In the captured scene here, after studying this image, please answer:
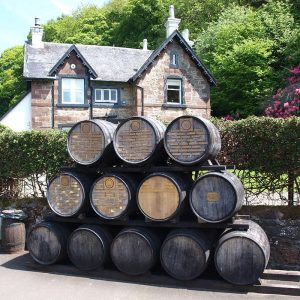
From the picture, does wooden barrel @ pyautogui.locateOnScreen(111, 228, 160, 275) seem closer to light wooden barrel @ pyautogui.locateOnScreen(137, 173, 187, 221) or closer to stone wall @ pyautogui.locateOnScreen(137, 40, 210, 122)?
light wooden barrel @ pyautogui.locateOnScreen(137, 173, 187, 221)

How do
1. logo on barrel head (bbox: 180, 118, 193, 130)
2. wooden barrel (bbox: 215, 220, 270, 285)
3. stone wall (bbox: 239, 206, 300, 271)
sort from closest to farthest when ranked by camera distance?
1. wooden barrel (bbox: 215, 220, 270, 285)
2. logo on barrel head (bbox: 180, 118, 193, 130)
3. stone wall (bbox: 239, 206, 300, 271)

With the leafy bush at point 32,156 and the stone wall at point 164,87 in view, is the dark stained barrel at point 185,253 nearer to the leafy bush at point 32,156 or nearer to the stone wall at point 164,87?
the leafy bush at point 32,156

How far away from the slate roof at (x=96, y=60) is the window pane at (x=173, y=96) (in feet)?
7.98

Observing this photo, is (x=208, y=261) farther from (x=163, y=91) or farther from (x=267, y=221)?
(x=163, y=91)

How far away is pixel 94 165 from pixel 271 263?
365 cm

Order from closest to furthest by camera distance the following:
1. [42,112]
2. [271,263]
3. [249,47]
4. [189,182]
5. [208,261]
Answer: [208,261]
[189,182]
[271,263]
[42,112]
[249,47]

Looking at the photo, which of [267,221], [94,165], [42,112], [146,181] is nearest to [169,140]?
[146,181]

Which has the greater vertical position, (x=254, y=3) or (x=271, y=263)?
(x=254, y=3)

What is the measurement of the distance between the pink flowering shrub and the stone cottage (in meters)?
5.06

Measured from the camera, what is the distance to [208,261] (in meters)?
6.68

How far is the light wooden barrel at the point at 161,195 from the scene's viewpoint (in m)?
6.78

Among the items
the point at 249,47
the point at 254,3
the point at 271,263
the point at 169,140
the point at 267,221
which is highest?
the point at 254,3

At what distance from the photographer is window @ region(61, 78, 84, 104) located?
80.1 ft

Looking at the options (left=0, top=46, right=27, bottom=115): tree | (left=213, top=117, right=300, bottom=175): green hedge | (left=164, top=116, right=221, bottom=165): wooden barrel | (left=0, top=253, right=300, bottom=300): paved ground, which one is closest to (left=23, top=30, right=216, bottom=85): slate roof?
(left=213, top=117, right=300, bottom=175): green hedge
